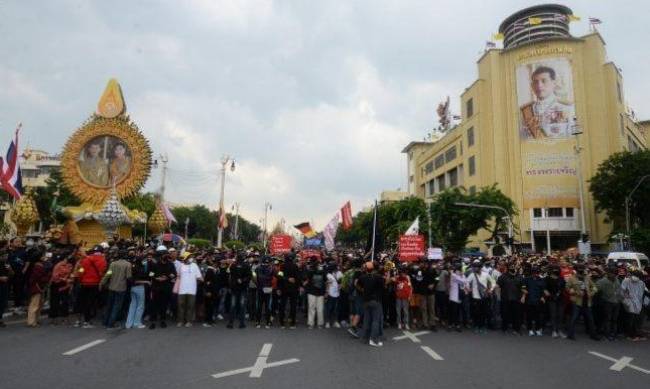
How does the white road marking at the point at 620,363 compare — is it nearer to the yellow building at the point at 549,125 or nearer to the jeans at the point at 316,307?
the jeans at the point at 316,307

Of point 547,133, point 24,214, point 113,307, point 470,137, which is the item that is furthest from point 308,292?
point 470,137

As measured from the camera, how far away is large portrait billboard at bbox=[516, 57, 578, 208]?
166 feet

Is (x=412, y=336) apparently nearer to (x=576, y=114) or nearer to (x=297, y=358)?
(x=297, y=358)

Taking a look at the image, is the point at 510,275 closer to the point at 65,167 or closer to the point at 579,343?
the point at 579,343

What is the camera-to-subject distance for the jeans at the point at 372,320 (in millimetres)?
10352

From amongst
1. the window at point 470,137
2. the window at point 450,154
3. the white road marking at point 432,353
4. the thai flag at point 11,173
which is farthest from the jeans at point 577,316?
the window at point 450,154

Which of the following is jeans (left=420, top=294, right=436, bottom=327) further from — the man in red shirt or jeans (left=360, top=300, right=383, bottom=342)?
the man in red shirt

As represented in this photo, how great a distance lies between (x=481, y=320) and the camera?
43.0 feet

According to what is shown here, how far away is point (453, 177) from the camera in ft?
222

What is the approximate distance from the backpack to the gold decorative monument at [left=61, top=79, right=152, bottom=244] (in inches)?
899

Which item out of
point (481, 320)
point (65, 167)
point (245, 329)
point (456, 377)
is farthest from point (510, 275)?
point (65, 167)

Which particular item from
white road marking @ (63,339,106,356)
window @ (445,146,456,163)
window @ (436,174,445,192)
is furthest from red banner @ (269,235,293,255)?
window @ (436,174,445,192)

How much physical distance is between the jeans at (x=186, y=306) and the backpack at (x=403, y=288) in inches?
216

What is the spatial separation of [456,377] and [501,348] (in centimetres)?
328
